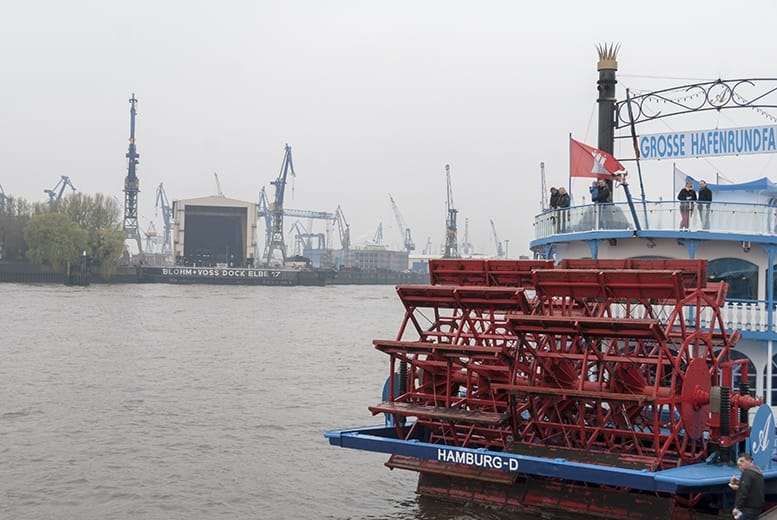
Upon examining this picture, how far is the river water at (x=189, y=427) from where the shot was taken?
11.7 meters

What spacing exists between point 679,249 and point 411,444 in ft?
13.9

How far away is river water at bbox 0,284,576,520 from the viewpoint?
1173 centimetres

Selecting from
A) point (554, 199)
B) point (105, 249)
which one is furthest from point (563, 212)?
point (105, 249)

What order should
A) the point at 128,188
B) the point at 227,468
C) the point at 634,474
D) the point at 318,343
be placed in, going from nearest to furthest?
the point at 634,474
the point at 227,468
the point at 318,343
the point at 128,188

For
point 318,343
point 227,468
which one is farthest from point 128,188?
point 227,468

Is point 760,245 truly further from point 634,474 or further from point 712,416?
point 634,474

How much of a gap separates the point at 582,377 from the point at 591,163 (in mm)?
3527

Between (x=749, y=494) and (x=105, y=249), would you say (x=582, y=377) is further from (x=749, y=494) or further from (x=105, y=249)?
(x=105, y=249)

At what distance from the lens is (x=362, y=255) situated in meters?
164

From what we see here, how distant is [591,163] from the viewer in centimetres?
1306

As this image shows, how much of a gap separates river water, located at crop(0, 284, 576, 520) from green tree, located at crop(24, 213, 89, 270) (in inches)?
1523

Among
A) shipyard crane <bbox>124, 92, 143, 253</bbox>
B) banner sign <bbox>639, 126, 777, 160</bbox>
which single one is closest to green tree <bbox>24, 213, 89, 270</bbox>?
shipyard crane <bbox>124, 92, 143, 253</bbox>

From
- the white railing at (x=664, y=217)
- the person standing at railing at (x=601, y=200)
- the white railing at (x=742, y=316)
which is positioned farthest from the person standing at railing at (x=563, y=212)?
the white railing at (x=742, y=316)

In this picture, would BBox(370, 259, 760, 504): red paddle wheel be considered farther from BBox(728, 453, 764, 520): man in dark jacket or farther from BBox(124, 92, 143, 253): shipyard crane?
BBox(124, 92, 143, 253): shipyard crane
